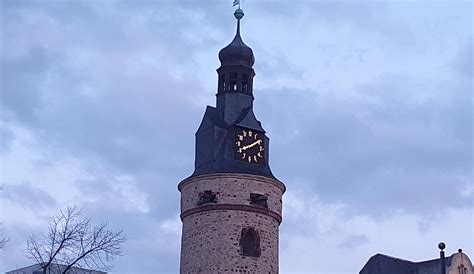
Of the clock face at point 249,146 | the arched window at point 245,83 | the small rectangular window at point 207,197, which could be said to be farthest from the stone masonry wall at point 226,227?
the arched window at point 245,83

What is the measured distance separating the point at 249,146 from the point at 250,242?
4184mm

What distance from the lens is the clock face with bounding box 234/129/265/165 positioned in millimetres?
36688

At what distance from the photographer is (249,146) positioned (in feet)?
122

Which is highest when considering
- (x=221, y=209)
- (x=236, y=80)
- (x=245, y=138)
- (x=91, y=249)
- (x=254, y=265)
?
(x=236, y=80)

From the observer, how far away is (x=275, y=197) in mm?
36500

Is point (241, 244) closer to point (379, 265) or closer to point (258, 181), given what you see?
point (258, 181)

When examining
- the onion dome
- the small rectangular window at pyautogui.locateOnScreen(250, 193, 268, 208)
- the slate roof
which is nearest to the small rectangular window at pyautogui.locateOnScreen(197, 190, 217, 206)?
the small rectangular window at pyautogui.locateOnScreen(250, 193, 268, 208)

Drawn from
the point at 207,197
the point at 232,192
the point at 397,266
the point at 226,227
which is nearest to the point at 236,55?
the point at 232,192

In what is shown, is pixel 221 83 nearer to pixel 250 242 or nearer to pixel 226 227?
pixel 226 227

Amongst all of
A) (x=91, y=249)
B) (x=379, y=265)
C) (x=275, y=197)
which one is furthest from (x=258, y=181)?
(x=91, y=249)

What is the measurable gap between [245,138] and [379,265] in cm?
1049

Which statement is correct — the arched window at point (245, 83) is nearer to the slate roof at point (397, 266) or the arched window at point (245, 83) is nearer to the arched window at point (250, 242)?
the arched window at point (250, 242)

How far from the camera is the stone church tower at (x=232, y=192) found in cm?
3459

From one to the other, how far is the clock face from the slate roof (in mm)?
9590
